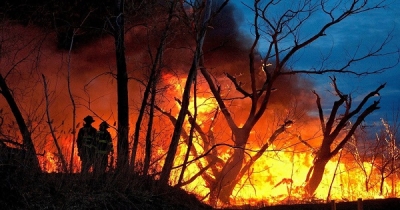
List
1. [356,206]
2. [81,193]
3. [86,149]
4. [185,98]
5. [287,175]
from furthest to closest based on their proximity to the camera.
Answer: [287,175] → [185,98] → [356,206] → [86,149] → [81,193]

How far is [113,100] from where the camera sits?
84.9ft

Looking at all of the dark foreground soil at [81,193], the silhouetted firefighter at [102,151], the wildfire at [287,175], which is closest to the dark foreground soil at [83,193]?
the dark foreground soil at [81,193]

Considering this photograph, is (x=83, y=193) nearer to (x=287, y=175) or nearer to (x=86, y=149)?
(x=86, y=149)

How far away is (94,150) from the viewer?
1247cm

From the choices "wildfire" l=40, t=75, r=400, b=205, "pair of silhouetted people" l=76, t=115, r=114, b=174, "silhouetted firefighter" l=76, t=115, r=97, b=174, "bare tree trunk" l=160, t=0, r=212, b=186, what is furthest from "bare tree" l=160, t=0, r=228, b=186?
"wildfire" l=40, t=75, r=400, b=205

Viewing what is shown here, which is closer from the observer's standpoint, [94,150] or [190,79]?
[94,150]

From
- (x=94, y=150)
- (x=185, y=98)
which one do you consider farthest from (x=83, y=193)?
Answer: (x=185, y=98)

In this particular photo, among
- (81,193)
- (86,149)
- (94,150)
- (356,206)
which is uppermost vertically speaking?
(94,150)

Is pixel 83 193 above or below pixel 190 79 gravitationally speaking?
below

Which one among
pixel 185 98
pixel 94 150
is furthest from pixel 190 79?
pixel 94 150

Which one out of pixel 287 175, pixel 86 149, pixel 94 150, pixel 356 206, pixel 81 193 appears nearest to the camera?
pixel 81 193

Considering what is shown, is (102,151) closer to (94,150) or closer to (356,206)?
(94,150)

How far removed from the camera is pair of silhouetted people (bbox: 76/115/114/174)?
10.8 meters

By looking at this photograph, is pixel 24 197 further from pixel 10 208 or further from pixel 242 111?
pixel 242 111
